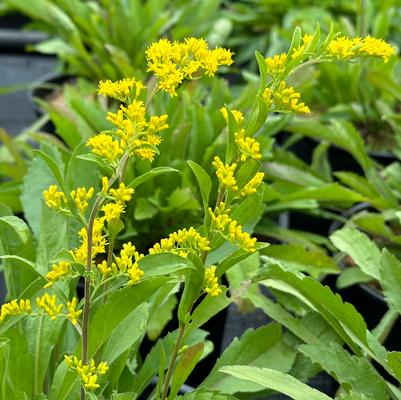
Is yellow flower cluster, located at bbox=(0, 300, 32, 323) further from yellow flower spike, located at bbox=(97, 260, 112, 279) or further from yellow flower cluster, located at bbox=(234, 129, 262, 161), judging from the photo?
yellow flower cluster, located at bbox=(234, 129, 262, 161)

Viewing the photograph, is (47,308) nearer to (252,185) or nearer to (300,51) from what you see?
(252,185)

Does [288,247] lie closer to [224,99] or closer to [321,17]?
[224,99]

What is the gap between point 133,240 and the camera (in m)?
1.67

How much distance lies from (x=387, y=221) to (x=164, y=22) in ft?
3.67

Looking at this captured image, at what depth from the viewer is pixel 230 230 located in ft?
2.69

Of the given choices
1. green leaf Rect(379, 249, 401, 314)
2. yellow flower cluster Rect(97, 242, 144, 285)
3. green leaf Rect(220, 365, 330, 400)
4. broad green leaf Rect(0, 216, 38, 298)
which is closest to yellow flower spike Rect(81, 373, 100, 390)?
yellow flower cluster Rect(97, 242, 144, 285)

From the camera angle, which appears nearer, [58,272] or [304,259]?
[58,272]

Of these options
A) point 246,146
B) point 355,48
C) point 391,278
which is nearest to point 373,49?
point 355,48

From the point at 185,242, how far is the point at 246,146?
0.13m

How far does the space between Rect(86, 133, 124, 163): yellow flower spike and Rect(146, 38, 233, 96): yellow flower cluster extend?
0.29 ft

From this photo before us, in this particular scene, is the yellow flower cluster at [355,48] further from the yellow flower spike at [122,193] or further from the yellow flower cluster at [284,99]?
the yellow flower spike at [122,193]

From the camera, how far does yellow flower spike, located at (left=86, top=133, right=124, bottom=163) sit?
2.49 feet

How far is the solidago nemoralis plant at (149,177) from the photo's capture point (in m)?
0.78

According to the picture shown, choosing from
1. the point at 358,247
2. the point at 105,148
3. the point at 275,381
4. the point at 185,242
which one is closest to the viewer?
the point at 105,148
